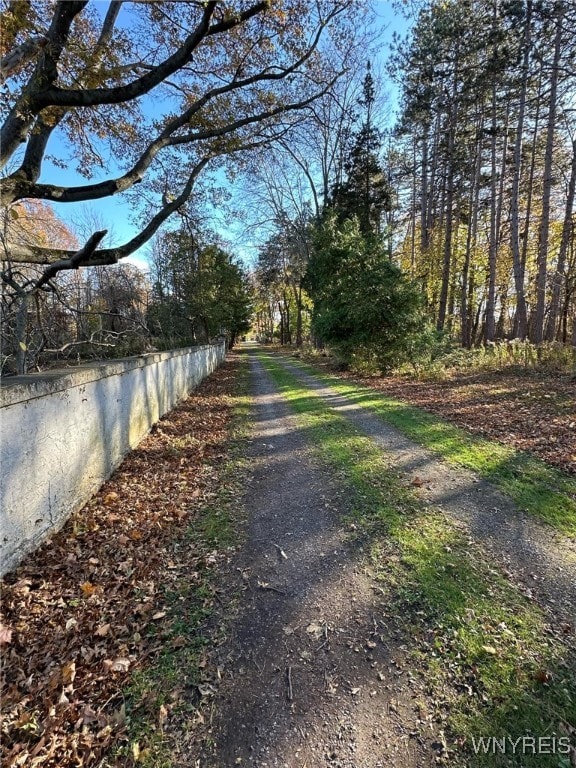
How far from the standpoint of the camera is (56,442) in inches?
116

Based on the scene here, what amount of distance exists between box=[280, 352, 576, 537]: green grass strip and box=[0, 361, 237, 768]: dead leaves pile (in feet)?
9.95

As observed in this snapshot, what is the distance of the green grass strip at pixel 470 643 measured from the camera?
1.52 metres

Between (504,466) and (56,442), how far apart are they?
473 cm

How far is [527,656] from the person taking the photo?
185 centimetres

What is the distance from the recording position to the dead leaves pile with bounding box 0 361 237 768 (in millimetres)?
1582

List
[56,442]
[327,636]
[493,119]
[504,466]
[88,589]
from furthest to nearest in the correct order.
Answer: [493,119]
[504,466]
[56,442]
[88,589]
[327,636]

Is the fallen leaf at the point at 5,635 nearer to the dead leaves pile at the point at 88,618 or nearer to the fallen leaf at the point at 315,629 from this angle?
the dead leaves pile at the point at 88,618

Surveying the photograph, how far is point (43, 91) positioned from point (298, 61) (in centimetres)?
546

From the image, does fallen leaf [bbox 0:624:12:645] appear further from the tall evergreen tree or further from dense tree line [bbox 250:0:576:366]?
the tall evergreen tree

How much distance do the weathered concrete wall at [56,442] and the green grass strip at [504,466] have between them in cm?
419

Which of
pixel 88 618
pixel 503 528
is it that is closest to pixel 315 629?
pixel 88 618

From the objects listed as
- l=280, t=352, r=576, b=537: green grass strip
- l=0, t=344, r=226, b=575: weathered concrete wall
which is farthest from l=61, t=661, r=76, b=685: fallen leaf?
l=280, t=352, r=576, b=537: green grass strip

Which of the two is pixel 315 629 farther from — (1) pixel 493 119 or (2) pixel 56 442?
(1) pixel 493 119

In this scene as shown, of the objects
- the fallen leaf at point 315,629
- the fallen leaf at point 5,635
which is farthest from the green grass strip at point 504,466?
the fallen leaf at point 5,635
